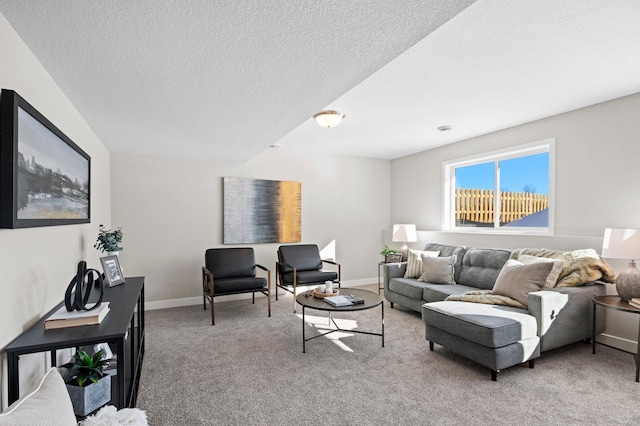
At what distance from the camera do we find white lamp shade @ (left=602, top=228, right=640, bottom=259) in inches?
109

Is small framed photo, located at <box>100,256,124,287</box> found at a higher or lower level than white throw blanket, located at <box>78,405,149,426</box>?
higher

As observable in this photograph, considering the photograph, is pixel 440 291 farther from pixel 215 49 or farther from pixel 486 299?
pixel 215 49

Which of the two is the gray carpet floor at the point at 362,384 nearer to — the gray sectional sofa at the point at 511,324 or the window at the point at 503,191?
the gray sectional sofa at the point at 511,324

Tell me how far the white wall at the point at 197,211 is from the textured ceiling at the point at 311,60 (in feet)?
2.90

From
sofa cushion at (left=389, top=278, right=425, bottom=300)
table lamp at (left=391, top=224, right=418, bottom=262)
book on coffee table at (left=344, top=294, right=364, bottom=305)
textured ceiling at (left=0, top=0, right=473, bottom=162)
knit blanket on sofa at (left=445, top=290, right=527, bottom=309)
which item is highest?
textured ceiling at (left=0, top=0, right=473, bottom=162)


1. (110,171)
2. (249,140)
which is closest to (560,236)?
(249,140)

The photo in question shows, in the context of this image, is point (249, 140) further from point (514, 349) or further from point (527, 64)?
point (514, 349)

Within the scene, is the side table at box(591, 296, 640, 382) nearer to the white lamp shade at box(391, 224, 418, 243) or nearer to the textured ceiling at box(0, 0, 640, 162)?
the textured ceiling at box(0, 0, 640, 162)

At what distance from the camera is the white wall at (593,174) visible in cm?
324

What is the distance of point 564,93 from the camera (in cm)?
320

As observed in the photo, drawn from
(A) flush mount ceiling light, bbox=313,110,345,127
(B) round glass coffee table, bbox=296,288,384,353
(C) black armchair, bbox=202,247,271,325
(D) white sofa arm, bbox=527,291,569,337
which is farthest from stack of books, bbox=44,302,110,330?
(D) white sofa arm, bbox=527,291,569,337

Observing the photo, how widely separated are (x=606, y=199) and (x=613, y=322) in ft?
3.95

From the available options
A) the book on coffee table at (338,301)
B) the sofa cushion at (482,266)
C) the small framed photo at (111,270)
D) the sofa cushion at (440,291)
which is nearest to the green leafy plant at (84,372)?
the small framed photo at (111,270)

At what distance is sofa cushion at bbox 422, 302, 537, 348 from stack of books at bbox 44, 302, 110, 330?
255 cm
